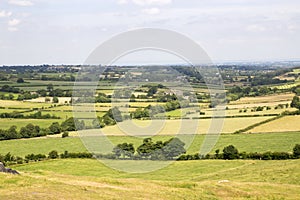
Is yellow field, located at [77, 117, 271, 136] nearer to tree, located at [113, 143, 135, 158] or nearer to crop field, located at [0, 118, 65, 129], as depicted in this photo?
tree, located at [113, 143, 135, 158]

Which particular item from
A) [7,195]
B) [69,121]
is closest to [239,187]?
[7,195]

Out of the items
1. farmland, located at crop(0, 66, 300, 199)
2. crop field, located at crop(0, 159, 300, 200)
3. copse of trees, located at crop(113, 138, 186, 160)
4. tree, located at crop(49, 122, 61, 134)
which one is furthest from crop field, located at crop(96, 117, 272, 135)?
tree, located at crop(49, 122, 61, 134)

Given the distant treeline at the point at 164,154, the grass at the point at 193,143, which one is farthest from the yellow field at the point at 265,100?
the distant treeline at the point at 164,154

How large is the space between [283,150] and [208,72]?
84.9 feet

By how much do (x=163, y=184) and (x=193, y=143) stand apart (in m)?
44.6

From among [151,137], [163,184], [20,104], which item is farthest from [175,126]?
[20,104]

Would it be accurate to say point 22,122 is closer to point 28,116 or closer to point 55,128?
point 28,116

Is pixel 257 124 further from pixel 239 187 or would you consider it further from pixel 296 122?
pixel 239 187

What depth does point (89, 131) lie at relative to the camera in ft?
194

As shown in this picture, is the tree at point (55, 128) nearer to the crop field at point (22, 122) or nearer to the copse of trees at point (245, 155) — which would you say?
the crop field at point (22, 122)

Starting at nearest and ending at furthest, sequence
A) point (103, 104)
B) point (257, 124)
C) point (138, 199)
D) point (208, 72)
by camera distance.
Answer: point (138, 199)
point (208, 72)
point (257, 124)
point (103, 104)

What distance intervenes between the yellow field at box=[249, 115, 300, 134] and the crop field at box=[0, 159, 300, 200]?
29048mm

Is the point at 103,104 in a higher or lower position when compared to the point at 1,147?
higher

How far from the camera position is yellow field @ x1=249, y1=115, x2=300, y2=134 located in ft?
304
